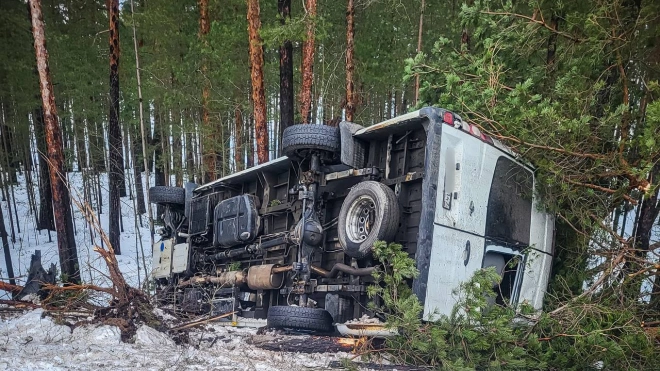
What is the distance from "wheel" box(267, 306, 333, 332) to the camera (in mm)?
5074

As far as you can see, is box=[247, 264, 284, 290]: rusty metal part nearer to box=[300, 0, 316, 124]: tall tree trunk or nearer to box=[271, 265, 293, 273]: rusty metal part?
box=[271, 265, 293, 273]: rusty metal part

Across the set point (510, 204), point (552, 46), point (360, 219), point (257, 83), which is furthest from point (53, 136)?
point (552, 46)

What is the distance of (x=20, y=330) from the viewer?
16.0 feet

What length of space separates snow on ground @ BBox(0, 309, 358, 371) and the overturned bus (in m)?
0.63

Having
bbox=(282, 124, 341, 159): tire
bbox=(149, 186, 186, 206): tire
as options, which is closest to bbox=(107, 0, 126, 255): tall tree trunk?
bbox=(149, 186, 186, 206): tire

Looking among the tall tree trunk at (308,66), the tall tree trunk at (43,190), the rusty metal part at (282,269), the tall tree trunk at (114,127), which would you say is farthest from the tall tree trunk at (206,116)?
the rusty metal part at (282,269)

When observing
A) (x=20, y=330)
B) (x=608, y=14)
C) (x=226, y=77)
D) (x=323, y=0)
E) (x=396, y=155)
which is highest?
(x=323, y=0)

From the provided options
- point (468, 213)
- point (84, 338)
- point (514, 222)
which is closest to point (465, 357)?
point (468, 213)

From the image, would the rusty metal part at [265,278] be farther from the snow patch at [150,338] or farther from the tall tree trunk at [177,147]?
the tall tree trunk at [177,147]

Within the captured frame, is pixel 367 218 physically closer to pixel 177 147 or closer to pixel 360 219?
pixel 360 219

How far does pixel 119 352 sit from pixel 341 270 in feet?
7.05

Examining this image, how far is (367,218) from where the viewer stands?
5.05m

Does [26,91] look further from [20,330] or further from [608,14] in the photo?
[608,14]

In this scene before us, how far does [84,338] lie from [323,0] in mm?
11139
